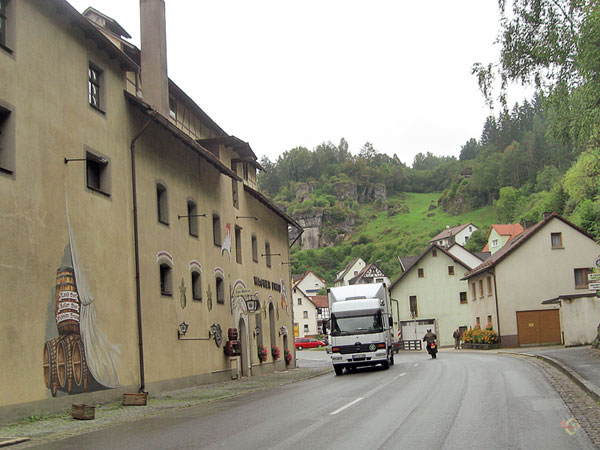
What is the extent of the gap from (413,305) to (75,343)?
5494 centimetres

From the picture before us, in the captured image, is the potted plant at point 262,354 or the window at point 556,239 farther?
the window at point 556,239

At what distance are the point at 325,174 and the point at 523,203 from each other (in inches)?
2915

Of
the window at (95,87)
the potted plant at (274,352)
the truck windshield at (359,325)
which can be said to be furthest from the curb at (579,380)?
the potted plant at (274,352)

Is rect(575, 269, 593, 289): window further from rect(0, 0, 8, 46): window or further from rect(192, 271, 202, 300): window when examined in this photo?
rect(0, 0, 8, 46): window

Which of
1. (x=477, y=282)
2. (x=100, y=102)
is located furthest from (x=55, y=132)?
(x=477, y=282)

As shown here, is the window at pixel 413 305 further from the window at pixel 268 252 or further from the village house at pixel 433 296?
the window at pixel 268 252

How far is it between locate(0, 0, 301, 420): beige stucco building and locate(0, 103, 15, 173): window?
2 cm

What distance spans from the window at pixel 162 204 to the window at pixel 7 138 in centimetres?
898

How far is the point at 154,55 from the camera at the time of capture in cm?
2547

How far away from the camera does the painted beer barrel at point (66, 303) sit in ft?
55.3

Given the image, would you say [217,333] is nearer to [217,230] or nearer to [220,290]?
[220,290]

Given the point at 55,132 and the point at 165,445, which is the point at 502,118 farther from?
the point at 165,445

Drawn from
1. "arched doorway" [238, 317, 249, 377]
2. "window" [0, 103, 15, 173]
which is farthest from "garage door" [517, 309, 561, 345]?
"window" [0, 103, 15, 173]

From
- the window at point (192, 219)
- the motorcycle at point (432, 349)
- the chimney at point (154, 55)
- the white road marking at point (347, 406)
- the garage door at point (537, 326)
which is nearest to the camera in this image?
the white road marking at point (347, 406)
